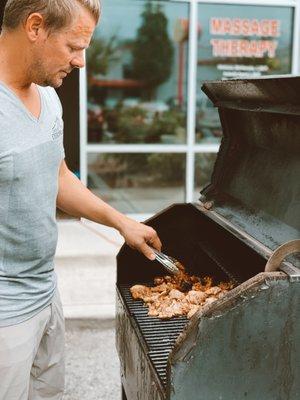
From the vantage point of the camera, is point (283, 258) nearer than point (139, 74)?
Yes

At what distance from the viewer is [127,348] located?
7.53 ft

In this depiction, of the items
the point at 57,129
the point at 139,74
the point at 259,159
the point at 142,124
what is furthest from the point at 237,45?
the point at 57,129

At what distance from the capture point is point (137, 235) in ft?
7.79

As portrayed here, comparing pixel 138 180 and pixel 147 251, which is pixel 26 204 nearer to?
pixel 147 251

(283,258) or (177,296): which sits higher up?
(283,258)

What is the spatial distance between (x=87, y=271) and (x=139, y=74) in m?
3.24

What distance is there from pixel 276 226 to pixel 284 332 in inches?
26.5

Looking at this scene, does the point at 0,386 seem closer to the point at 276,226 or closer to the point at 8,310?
the point at 8,310

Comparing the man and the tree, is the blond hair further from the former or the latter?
the tree

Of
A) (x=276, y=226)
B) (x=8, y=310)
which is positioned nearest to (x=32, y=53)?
(x=8, y=310)

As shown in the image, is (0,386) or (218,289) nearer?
(0,386)

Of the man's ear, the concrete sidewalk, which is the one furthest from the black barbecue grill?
the concrete sidewalk

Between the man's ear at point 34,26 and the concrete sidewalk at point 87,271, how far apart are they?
9.77ft

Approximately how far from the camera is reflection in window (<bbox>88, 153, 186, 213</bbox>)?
7.22 meters
